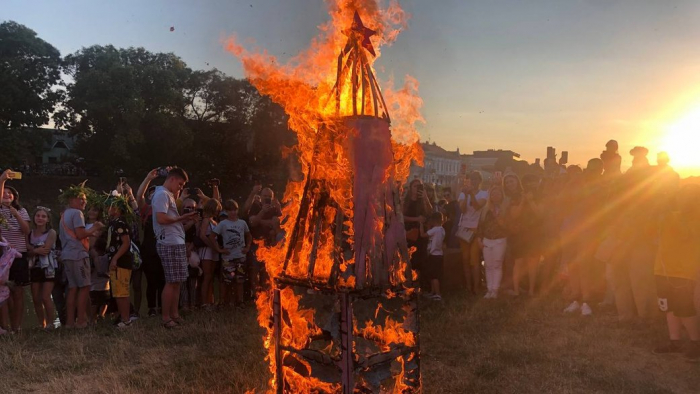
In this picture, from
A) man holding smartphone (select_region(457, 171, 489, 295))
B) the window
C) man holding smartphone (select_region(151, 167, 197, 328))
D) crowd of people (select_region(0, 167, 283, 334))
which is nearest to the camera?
man holding smartphone (select_region(151, 167, 197, 328))

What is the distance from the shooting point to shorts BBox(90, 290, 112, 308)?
23.7 ft

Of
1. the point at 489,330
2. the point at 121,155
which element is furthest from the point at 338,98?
the point at 121,155

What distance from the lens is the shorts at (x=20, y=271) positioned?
21.8 feet

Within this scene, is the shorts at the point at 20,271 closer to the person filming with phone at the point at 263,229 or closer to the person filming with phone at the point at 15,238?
the person filming with phone at the point at 15,238

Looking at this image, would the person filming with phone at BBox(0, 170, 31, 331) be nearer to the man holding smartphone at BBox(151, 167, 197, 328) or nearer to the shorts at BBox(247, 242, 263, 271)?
the man holding smartphone at BBox(151, 167, 197, 328)

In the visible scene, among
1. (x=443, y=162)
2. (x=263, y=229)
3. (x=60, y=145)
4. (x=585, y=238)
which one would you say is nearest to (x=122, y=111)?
(x=263, y=229)

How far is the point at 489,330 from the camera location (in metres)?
6.62

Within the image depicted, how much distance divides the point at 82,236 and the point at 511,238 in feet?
23.6

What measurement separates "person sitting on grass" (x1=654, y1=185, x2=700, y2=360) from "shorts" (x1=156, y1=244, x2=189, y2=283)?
20.2ft

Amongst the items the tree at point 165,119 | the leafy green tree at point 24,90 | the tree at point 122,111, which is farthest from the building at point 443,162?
the leafy green tree at point 24,90

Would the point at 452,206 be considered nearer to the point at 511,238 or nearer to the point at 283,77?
the point at 511,238

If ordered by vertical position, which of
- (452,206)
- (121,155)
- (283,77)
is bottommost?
(452,206)

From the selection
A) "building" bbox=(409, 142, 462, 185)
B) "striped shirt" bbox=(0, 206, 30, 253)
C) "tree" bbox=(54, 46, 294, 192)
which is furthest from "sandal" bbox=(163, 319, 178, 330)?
"building" bbox=(409, 142, 462, 185)

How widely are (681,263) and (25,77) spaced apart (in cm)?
4039
